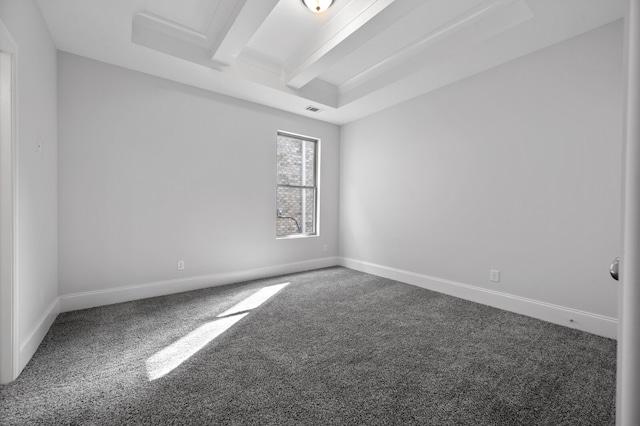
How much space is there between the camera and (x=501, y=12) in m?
2.61

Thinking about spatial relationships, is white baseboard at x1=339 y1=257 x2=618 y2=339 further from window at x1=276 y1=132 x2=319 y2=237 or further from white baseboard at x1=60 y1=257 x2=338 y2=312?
white baseboard at x1=60 y1=257 x2=338 y2=312

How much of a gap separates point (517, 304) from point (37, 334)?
428cm

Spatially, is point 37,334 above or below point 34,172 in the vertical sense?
below

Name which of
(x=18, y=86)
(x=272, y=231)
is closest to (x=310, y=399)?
(x=18, y=86)

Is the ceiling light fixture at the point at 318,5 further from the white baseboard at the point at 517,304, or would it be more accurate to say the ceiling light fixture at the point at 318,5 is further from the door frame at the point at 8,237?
the white baseboard at the point at 517,304

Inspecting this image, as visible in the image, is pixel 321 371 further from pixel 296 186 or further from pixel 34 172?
pixel 296 186

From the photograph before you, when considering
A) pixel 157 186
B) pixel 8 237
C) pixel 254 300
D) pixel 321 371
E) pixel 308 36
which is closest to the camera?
pixel 8 237

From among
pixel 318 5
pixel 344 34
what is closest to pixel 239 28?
pixel 318 5

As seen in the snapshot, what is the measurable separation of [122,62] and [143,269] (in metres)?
2.28

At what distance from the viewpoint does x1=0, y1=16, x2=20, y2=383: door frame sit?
5.83 feet

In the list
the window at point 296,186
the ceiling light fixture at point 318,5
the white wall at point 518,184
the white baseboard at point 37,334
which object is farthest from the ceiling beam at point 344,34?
the white baseboard at point 37,334

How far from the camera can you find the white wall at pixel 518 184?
259 cm

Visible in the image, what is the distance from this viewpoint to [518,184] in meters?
3.09

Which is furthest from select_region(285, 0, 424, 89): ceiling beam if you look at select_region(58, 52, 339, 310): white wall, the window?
the window
